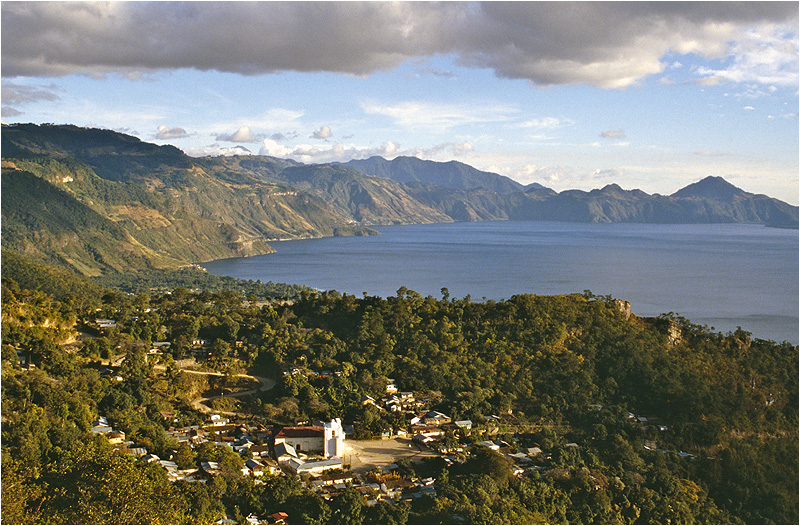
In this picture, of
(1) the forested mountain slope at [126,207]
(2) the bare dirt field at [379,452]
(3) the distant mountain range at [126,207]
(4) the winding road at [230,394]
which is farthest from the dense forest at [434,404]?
(3) the distant mountain range at [126,207]

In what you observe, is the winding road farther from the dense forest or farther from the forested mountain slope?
the forested mountain slope

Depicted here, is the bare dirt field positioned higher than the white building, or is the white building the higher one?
the white building

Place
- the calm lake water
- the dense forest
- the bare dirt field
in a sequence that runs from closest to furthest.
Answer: the dense forest, the bare dirt field, the calm lake water

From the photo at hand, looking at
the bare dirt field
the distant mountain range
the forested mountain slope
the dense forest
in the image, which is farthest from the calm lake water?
the bare dirt field

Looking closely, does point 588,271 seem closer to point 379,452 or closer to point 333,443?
point 379,452

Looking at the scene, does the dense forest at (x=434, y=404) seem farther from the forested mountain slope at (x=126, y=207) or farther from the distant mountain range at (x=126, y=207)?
the distant mountain range at (x=126, y=207)

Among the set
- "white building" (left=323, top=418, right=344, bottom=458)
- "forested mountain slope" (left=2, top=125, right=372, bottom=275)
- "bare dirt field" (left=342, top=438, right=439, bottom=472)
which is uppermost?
"forested mountain slope" (left=2, top=125, right=372, bottom=275)

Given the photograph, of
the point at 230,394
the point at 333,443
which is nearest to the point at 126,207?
the point at 230,394

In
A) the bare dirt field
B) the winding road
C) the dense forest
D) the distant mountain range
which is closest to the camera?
the dense forest
